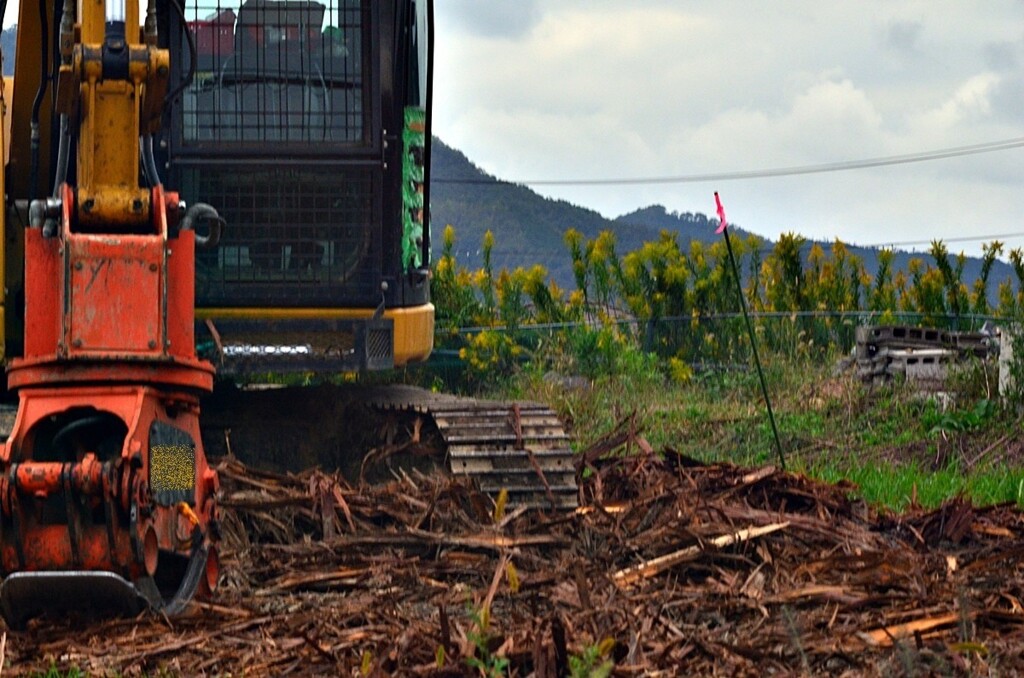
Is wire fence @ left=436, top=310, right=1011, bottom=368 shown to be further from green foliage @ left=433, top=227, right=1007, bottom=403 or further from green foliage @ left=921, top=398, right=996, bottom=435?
green foliage @ left=921, top=398, right=996, bottom=435

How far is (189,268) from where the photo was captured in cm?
634

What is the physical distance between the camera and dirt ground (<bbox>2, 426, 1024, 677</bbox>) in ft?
17.2

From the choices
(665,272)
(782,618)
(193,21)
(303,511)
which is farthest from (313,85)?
(665,272)

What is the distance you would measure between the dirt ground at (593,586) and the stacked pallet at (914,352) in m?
4.96

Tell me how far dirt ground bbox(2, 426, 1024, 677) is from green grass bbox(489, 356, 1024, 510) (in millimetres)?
1590

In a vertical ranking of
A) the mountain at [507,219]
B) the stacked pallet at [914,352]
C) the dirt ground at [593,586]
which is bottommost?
the dirt ground at [593,586]

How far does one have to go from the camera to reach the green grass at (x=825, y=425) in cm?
1013

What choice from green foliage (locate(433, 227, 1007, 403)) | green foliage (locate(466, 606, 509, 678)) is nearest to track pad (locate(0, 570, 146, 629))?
green foliage (locate(466, 606, 509, 678))

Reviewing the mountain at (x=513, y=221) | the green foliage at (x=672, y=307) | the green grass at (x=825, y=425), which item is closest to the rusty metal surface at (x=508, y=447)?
the green grass at (x=825, y=425)

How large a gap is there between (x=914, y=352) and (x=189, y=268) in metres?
8.63

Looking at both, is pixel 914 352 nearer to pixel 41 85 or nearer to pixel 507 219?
pixel 41 85

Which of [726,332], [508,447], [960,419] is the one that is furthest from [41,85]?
[726,332]

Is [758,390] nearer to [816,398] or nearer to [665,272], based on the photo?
[816,398]

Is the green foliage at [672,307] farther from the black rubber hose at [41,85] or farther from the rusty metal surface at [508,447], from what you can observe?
the black rubber hose at [41,85]
